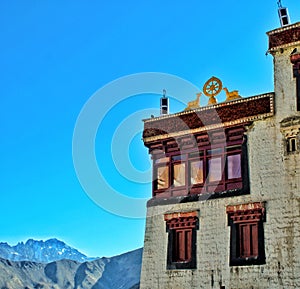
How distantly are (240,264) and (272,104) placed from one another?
5.46m

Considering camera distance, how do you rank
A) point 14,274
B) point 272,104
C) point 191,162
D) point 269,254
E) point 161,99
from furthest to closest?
point 14,274, point 161,99, point 191,162, point 272,104, point 269,254

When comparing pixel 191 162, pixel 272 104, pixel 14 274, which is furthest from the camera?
pixel 14 274

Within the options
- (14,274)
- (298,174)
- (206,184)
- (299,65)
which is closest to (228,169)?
(206,184)

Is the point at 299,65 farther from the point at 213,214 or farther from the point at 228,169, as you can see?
the point at 213,214

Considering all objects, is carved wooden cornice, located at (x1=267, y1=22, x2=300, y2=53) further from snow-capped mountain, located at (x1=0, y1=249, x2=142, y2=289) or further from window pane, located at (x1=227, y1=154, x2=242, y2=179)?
snow-capped mountain, located at (x1=0, y1=249, x2=142, y2=289)

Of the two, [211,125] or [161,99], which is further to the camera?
[161,99]

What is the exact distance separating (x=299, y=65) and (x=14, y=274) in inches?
6079

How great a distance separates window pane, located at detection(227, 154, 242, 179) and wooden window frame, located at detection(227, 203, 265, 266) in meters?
1.17

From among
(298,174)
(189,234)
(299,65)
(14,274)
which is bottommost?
(189,234)

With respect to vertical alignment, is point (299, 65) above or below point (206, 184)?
above

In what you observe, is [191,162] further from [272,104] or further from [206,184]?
[272,104]

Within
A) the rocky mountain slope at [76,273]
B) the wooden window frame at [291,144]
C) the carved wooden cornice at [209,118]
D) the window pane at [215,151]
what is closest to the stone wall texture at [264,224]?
the wooden window frame at [291,144]

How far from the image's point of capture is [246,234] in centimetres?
1833

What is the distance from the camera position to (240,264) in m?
17.9
